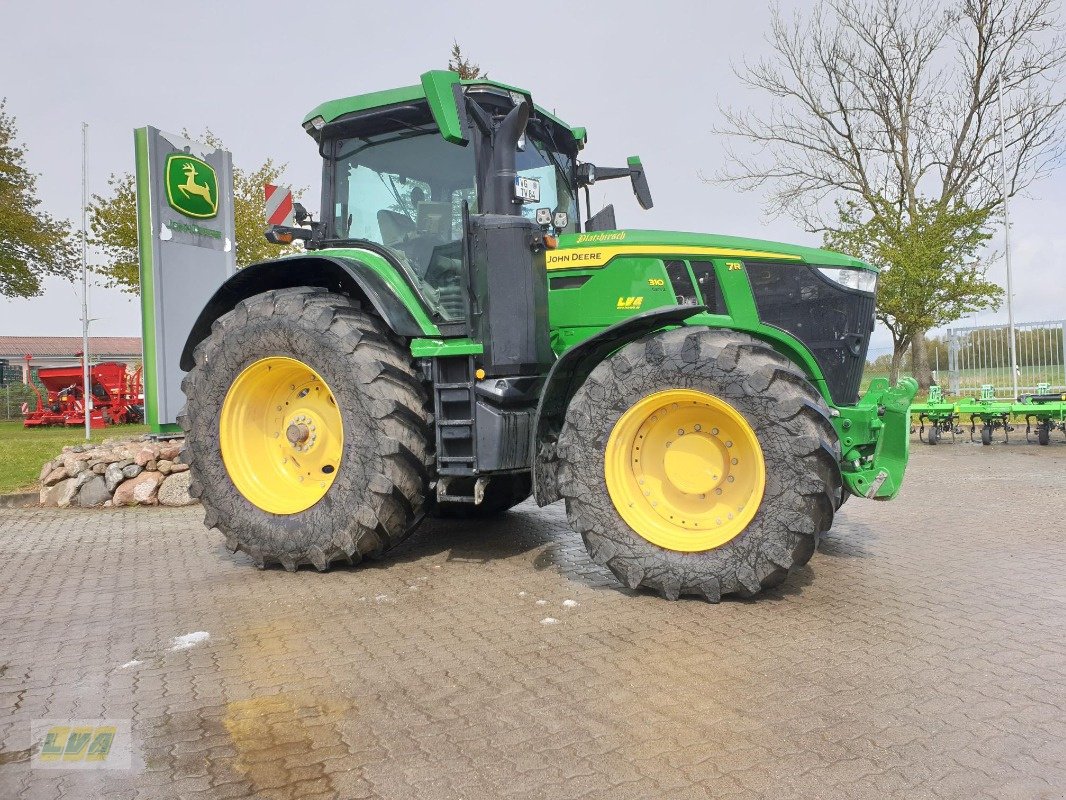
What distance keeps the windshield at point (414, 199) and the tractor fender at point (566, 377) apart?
2.87ft

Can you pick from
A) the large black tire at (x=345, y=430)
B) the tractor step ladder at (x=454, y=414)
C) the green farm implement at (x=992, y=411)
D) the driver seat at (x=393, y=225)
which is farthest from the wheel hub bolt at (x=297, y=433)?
the green farm implement at (x=992, y=411)

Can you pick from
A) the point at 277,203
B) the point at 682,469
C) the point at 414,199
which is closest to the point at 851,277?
the point at 682,469

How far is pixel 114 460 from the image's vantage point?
8.76 m

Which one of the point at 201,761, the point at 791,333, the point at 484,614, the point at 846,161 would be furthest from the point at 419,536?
the point at 846,161

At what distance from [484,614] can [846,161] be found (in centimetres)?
2423

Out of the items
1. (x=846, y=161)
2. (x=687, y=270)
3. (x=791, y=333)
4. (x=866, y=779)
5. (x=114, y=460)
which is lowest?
(x=866, y=779)

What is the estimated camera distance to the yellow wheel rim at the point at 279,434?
5391mm

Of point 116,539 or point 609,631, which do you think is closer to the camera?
point 609,631

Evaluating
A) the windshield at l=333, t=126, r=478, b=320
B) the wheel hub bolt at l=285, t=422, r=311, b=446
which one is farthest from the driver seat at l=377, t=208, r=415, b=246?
the wheel hub bolt at l=285, t=422, r=311, b=446

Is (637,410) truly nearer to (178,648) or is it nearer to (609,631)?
(609,631)

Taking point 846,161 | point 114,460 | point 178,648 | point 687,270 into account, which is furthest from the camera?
point 846,161

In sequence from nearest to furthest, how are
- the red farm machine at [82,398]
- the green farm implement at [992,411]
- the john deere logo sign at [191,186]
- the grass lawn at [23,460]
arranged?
the john deere logo sign at [191,186]
the grass lawn at [23,460]
the green farm implement at [992,411]
the red farm machine at [82,398]

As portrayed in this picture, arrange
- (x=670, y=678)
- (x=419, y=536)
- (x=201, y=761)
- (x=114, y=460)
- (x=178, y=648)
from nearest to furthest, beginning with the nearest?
1. (x=201, y=761)
2. (x=670, y=678)
3. (x=178, y=648)
4. (x=419, y=536)
5. (x=114, y=460)

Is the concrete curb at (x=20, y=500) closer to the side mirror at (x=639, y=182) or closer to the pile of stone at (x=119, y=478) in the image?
the pile of stone at (x=119, y=478)
